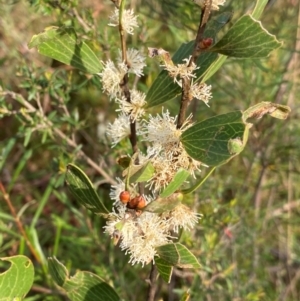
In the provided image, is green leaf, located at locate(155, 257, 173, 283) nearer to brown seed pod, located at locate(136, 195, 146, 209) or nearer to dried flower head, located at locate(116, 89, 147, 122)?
brown seed pod, located at locate(136, 195, 146, 209)

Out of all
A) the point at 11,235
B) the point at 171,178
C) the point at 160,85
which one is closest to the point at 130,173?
the point at 171,178

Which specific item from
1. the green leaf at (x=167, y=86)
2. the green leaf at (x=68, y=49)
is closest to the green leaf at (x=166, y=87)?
the green leaf at (x=167, y=86)

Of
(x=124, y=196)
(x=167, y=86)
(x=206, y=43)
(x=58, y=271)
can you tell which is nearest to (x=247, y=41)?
(x=206, y=43)

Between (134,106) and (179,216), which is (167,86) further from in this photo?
(179,216)

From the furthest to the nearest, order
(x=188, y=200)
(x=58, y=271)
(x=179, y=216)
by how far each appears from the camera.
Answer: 1. (x=188, y=200)
2. (x=58, y=271)
3. (x=179, y=216)

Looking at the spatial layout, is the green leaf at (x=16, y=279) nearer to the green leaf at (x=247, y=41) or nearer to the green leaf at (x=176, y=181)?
the green leaf at (x=176, y=181)

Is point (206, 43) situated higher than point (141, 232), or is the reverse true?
point (206, 43)

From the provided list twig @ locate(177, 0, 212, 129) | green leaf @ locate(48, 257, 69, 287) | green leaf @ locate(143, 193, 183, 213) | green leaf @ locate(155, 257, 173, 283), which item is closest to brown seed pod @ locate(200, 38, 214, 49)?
twig @ locate(177, 0, 212, 129)
